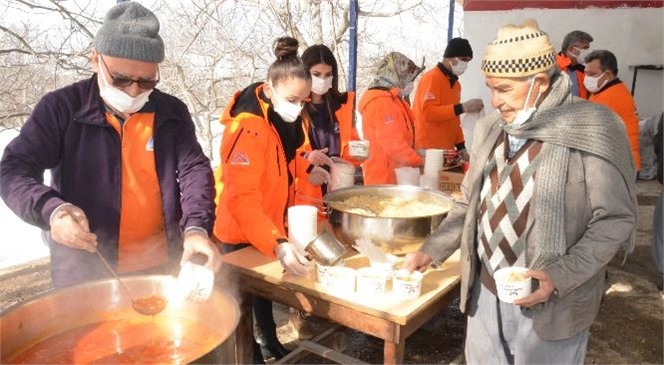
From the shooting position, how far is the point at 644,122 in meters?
9.64

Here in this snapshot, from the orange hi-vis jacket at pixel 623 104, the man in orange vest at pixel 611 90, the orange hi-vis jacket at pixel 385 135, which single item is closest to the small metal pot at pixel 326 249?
the orange hi-vis jacket at pixel 385 135

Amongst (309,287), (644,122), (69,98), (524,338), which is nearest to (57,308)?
(69,98)

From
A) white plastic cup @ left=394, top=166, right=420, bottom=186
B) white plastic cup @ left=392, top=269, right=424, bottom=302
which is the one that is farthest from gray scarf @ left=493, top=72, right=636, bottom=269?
white plastic cup @ left=394, top=166, right=420, bottom=186

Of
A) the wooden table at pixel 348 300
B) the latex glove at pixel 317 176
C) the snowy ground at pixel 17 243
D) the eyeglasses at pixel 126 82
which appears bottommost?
the snowy ground at pixel 17 243

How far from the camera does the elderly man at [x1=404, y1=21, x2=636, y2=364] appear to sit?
192 centimetres

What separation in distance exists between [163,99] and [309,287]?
103cm

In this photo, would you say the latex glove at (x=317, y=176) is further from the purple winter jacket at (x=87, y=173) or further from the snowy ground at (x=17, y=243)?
the snowy ground at (x=17, y=243)

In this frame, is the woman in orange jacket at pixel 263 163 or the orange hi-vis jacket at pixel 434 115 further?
the orange hi-vis jacket at pixel 434 115

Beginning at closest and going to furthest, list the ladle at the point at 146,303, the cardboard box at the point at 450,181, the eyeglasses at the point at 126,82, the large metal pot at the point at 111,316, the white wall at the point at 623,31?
the large metal pot at the point at 111,316 → the ladle at the point at 146,303 → the eyeglasses at the point at 126,82 → the cardboard box at the point at 450,181 → the white wall at the point at 623,31

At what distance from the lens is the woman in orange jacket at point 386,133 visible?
435cm

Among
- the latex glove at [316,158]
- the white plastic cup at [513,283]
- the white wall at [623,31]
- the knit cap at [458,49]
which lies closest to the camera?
the white plastic cup at [513,283]

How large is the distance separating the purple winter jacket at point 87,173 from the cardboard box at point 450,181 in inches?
95.6

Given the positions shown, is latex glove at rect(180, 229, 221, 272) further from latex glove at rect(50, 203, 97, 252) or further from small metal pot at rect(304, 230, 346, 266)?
small metal pot at rect(304, 230, 346, 266)

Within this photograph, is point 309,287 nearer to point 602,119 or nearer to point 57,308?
point 57,308
